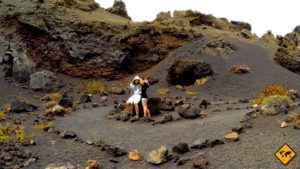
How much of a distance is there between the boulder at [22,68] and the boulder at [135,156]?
22.0 meters

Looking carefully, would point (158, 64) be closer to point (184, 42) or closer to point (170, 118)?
point (184, 42)

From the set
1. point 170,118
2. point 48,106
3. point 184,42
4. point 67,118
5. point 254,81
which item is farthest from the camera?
point 184,42

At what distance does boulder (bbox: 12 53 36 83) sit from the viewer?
3447 cm

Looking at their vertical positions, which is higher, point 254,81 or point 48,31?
point 48,31

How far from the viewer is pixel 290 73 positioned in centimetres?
3772

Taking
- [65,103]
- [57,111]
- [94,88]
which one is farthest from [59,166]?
[94,88]

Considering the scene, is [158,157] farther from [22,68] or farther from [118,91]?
[22,68]

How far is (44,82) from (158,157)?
22.3 m

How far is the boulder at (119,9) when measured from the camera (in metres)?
49.5

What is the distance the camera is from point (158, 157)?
13688 millimetres

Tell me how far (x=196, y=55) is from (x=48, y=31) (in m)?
13.1

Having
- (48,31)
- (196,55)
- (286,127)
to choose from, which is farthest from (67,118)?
(196,55)

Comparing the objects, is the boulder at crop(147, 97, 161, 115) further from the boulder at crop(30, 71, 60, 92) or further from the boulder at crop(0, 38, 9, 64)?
the boulder at crop(0, 38, 9, 64)

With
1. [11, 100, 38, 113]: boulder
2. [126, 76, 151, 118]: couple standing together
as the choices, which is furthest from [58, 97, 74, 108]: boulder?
[126, 76, 151, 118]: couple standing together
